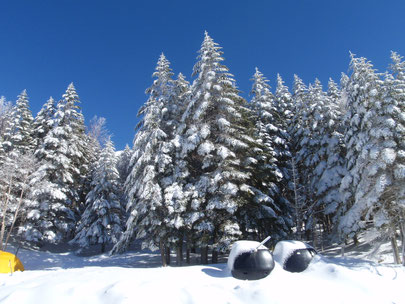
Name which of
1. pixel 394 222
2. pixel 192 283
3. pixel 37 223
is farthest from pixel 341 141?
pixel 37 223

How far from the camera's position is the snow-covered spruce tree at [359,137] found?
15.0m

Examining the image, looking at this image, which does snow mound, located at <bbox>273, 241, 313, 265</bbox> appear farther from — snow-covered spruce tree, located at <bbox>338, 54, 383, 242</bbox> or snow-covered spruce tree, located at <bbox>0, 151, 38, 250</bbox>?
snow-covered spruce tree, located at <bbox>0, 151, 38, 250</bbox>

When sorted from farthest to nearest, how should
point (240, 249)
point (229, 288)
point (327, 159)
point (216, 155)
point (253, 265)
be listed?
point (327, 159) < point (216, 155) < point (240, 249) < point (253, 265) < point (229, 288)

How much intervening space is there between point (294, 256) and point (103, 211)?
21.9 m

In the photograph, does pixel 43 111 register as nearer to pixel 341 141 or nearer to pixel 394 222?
pixel 341 141

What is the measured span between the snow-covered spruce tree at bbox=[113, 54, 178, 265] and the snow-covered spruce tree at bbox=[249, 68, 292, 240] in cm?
615

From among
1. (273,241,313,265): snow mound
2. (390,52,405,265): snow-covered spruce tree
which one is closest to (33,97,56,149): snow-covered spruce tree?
(273,241,313,265): snow mound

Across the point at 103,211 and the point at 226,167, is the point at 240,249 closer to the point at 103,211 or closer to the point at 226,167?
the point at 226,167

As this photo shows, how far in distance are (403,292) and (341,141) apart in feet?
54.0

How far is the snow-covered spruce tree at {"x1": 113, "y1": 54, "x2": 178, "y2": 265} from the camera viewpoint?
1648 centimetres

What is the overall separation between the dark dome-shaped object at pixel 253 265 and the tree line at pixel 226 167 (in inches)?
256

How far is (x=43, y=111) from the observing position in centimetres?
2994

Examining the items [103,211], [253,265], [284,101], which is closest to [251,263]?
[253,265]

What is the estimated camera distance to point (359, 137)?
15930mm
